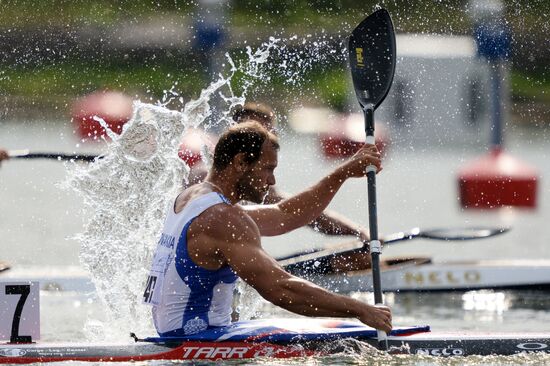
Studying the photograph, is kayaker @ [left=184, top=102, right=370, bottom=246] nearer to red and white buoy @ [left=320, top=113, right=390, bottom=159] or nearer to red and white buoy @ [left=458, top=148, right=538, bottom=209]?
red and white buoy @ [left=458, top=148, right=538, bottom=209]

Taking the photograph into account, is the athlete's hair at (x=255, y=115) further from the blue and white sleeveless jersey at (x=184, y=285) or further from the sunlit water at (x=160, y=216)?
the blue and white sleeveless jersey at (x=184, y=285)

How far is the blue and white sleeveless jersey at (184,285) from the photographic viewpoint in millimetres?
6387

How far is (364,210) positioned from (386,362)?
838cm

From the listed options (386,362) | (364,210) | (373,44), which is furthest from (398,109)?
(386,362)

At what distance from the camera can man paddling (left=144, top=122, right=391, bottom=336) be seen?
6.29 m

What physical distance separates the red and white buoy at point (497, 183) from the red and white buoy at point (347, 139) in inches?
80.7

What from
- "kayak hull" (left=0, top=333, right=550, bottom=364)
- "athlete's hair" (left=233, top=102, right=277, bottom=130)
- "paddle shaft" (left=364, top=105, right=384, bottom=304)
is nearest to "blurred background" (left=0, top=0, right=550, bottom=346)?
"athlete's hair" (left=233, top=102, right=277, bottom=130)

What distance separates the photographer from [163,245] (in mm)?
6535

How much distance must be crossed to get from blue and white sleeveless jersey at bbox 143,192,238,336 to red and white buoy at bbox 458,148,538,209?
7.76 meters

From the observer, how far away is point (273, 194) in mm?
8875

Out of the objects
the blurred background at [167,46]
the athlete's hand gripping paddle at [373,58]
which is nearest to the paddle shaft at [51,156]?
the athlete's hand gripping paddle at [373,58]

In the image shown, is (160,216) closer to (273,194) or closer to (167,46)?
(273,194)

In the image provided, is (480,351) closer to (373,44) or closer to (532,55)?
(373,44)

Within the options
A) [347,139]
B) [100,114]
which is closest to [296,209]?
[100,114]
